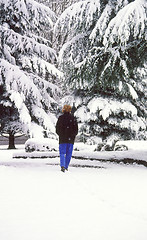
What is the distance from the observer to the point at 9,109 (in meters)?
22.3

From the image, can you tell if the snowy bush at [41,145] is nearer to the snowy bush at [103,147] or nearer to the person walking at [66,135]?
the snowy bush at [103,147]

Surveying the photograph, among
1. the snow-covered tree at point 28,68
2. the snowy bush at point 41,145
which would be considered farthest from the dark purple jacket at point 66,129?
the snow-covered tree at point 28,68

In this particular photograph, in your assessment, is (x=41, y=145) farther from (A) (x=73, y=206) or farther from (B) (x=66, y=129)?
(A) (x=73, y=206)

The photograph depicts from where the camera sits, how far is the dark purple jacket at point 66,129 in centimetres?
995

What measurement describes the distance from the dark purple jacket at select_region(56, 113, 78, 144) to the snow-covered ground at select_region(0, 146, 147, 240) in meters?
1.10

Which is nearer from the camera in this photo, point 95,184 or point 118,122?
point 95,184

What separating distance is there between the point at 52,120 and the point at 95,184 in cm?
1489

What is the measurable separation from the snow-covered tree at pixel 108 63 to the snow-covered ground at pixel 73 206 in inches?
141

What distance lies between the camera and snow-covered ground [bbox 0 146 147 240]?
4098 millimetres

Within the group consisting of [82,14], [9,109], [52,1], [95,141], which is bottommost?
[95,141]

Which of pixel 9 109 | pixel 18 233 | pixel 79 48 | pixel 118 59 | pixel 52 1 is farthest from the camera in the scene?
pixel 52 1

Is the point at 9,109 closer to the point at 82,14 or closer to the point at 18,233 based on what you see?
the point at 82,14

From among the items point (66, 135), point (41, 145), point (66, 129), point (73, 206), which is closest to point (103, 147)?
point (41, 145)

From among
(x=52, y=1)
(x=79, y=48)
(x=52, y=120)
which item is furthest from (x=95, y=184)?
(x=52, y=1)
